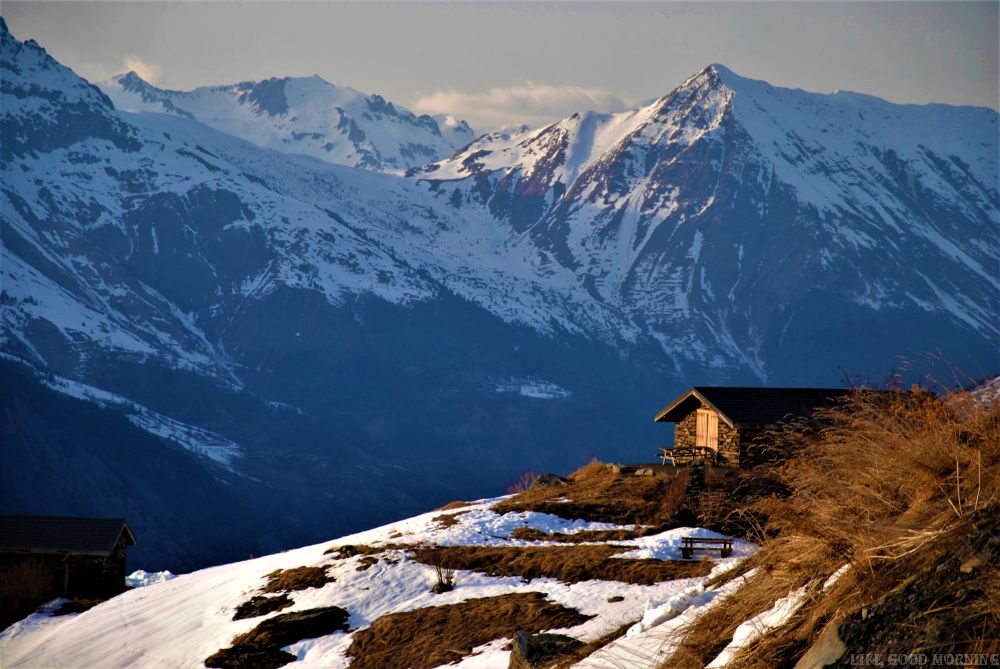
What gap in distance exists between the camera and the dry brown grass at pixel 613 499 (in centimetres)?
4391

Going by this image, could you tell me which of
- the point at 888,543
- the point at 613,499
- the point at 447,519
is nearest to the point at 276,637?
the point at 447,519

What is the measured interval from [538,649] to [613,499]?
31.2 metres

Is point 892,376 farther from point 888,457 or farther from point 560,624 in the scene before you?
point 560,624

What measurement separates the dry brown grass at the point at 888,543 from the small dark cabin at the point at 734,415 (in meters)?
39.4

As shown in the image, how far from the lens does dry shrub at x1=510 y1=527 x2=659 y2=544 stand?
39.0 meters

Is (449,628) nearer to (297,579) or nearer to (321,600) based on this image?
(321,600)

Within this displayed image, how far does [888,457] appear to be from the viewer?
10.7 m

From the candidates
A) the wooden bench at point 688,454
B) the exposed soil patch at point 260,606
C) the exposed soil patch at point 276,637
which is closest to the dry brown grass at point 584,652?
the exposed soil patch at point 276,637

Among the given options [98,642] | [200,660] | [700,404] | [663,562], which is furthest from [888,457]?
[700,404]

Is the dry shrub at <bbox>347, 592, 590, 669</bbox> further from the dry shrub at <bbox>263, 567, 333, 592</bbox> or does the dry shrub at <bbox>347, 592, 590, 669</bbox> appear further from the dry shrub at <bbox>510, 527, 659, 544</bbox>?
the dry shrub at <bbox>510, 527, 659, 544</bbox>

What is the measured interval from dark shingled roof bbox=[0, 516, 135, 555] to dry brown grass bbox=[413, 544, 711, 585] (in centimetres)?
2866

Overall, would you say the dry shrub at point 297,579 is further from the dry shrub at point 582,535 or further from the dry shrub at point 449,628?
the dry shrub at point 582,535

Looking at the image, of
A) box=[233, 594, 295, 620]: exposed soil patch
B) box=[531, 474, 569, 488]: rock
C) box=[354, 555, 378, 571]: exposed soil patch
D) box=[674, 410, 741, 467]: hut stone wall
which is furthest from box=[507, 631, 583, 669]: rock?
box=[531, 474, 569, 488]: rock

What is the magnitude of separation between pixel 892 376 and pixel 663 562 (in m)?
20.0
